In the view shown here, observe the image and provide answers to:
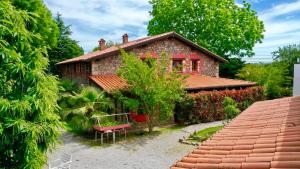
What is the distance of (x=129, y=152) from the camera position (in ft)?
46.9

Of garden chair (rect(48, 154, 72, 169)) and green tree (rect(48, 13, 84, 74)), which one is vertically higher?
green tree (rect(48, 13, 84, 74))

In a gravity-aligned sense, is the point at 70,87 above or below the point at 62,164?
above

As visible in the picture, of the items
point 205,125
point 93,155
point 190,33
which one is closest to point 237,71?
point 190,33

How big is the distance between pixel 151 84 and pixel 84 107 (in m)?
4.08

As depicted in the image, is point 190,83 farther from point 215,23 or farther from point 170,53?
point 215,23

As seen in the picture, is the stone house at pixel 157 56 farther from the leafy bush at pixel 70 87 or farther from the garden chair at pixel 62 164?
the garden chair at pixel 62 164

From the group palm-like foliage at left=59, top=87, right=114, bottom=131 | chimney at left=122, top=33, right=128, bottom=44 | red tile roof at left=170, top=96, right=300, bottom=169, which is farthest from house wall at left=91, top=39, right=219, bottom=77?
red tile roof at left=170, top=96, right=300, bottom=169

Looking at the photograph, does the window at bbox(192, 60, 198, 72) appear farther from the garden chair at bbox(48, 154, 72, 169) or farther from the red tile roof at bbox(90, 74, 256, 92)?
the garden chair at bbox(48, 154, 72, 169)

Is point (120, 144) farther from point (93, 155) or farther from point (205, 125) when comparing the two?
point (205, 125)

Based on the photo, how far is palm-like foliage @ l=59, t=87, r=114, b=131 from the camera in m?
16.2

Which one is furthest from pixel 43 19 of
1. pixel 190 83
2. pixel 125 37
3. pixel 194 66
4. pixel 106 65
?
pixel 190 83

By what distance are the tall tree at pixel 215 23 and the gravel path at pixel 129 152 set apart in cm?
2182

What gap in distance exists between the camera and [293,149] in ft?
12.4

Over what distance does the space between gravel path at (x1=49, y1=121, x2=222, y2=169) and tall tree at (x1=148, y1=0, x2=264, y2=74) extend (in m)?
21.8
